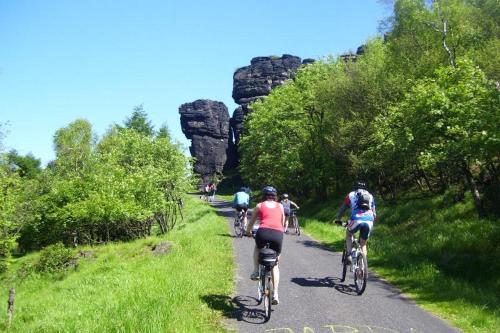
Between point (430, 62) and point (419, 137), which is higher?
point (430, 62)

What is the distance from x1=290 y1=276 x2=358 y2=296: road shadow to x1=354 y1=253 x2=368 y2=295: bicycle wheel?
0.65 feet

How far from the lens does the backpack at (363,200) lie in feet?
33.3

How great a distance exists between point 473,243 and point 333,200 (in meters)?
20.9

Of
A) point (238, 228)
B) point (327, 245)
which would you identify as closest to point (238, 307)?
point (327, 245)

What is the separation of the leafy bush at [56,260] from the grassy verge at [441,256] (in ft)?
44.5

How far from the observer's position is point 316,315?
26.8 feet

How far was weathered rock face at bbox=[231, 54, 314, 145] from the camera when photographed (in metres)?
102

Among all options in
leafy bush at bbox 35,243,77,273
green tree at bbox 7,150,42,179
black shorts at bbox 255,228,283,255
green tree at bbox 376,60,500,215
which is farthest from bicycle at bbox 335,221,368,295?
green tree at bbox 7,150,42,179

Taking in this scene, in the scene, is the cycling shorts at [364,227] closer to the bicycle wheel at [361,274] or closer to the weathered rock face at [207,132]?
the bicycle wheel at [361,274]

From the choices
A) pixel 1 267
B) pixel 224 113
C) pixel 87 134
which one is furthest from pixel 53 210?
pixel 224 113

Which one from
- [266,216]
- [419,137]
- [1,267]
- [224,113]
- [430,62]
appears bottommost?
[1,267]

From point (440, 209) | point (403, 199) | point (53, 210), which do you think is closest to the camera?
point (440, 209)

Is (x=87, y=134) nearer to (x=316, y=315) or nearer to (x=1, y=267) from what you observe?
(x=1, y=267)

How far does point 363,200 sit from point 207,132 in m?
101
